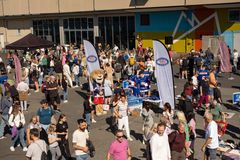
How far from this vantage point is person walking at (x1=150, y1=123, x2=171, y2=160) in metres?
9.05

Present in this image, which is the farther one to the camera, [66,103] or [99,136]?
[66,103]

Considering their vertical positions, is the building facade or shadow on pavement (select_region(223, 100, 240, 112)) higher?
the building facade

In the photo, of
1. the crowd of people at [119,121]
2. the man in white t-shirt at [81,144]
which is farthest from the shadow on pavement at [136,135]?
the man in white t-shirt at [81,144]

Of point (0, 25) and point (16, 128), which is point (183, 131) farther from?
point (0, 25)

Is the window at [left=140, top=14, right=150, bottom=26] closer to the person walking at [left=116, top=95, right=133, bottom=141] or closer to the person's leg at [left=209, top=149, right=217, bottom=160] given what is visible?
the person walking at [left=116, top=95, right=133, bottom=141]

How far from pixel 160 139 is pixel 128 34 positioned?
99.5 ft

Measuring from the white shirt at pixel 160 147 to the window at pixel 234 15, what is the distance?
25202 mm

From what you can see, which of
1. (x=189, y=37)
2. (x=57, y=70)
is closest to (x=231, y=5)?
(x=189, y=37)

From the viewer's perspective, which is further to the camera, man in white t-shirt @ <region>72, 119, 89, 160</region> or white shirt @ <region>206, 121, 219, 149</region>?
white shirt @ <region>206, 121, 219, 149</region>

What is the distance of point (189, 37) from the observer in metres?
34.3

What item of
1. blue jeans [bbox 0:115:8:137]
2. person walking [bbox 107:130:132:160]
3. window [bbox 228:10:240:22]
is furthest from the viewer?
window [bbox 228:10:240:22]

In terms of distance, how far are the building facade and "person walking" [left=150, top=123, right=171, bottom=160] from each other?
2340cm

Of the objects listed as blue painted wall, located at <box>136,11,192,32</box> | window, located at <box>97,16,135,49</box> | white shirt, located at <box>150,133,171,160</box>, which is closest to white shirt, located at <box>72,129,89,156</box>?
white shirt, located at <box>150,133,171,160</box>

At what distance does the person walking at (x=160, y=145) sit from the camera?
905 centimetres
